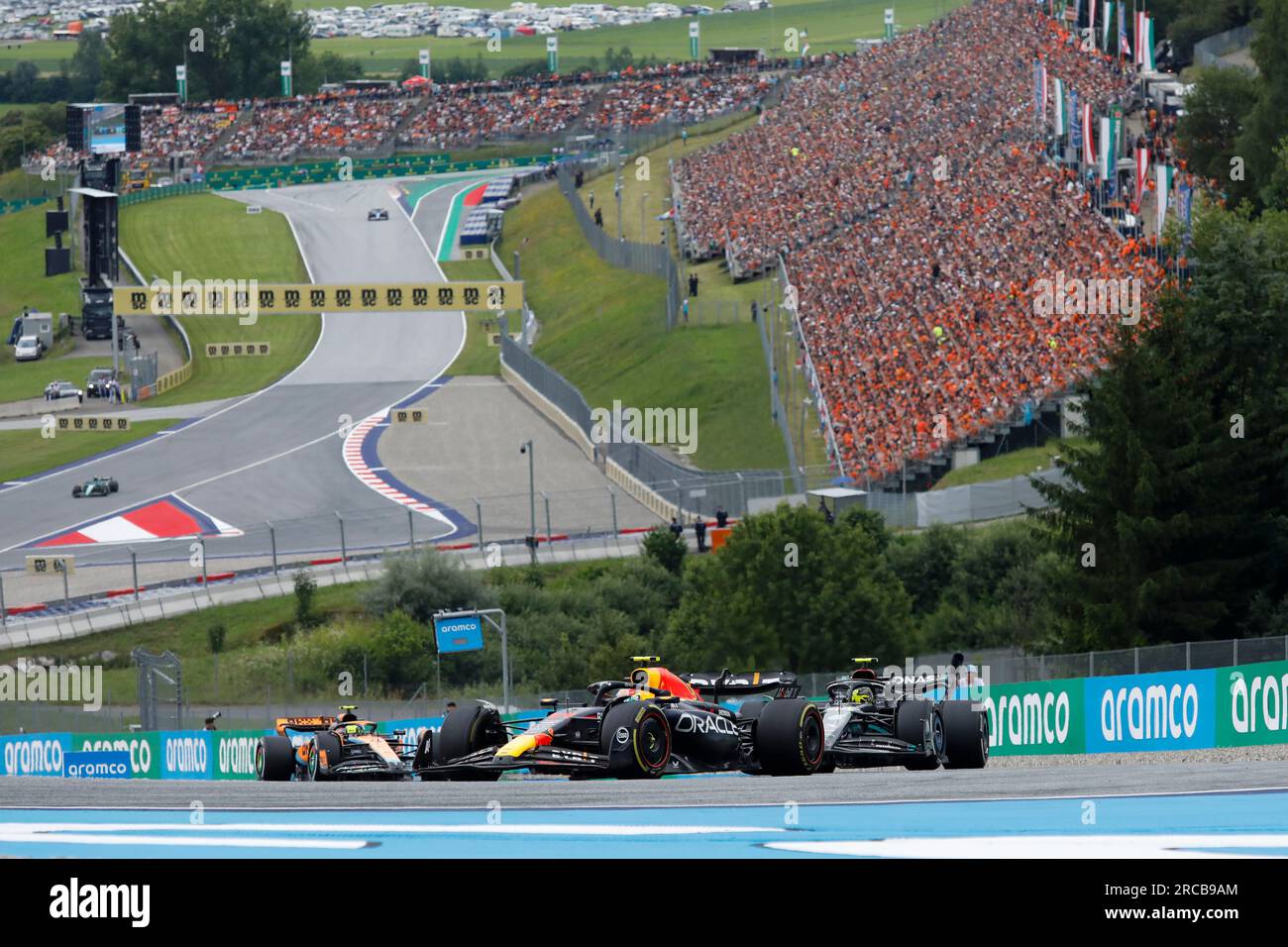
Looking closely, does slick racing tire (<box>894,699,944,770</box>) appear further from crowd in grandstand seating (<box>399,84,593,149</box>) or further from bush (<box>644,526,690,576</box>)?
crowd in grandstand seating (<box>399,84,593,149</box>)

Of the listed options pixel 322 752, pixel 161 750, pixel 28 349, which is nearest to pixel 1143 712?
pixel 322 752

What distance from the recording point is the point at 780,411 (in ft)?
183

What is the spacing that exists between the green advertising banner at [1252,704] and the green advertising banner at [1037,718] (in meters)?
2.27

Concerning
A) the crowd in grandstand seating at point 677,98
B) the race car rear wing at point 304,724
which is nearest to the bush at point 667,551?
the race car rear wing at point 304,724

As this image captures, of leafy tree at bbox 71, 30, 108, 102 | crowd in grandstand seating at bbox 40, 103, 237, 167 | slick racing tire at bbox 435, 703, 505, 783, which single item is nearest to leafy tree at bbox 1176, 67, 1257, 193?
slick racing tire at bbox 435, 703, 505, 783

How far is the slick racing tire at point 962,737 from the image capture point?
1883 centimetres

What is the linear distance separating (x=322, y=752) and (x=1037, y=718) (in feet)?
31.2

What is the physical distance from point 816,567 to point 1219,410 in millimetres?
9212

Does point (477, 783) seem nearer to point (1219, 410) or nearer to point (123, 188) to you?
point (1219, 410)

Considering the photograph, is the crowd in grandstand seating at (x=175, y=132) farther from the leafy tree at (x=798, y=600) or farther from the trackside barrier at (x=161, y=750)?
the trackside barrier at (x=161, y=750)

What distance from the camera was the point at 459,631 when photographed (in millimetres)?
37938

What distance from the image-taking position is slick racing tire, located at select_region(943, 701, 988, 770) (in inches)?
741

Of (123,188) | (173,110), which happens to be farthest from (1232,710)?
(173,110)

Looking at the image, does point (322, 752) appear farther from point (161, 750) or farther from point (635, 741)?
point (161, 750)
